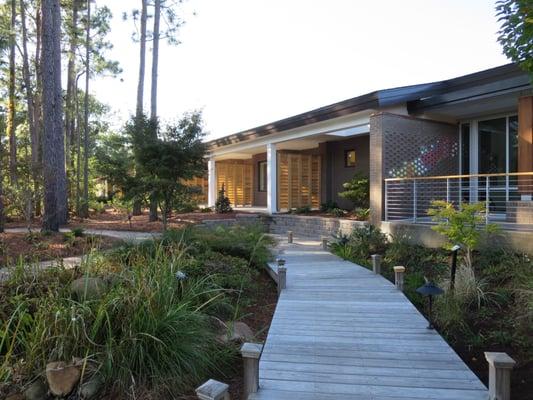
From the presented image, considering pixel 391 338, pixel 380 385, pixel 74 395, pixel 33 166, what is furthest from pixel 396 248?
pixel 33 166

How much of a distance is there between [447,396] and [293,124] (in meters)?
11.6

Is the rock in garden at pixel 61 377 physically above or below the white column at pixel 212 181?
below

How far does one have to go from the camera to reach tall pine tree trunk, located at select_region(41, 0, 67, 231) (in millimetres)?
10461

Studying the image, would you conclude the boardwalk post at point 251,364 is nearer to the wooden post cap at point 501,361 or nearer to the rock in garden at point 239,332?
the rock in garden at point 239,332

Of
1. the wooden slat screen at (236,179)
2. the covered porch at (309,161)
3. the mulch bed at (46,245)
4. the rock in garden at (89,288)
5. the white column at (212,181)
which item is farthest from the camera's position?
the wooden slat screen at (236,179)

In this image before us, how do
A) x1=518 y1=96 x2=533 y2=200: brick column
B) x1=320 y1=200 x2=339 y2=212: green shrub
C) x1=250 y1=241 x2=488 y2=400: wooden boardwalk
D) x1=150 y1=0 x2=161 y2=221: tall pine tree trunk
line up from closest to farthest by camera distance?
x1=250 y1=241 x2=488 y2=400: wooden boardwalk < x1=518 y1=96 x2=533 y2=200: brick column < x1=320 y1=200 x2=339 y2=212: green shrub < x1=150 y1=0 x2=161 y2=221: tall pine tree trunk

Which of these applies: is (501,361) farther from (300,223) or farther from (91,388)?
(300,223)

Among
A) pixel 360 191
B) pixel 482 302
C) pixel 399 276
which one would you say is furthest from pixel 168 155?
pixel 482 302

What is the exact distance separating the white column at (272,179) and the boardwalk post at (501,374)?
42.3ft

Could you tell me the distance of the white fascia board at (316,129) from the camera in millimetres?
11664

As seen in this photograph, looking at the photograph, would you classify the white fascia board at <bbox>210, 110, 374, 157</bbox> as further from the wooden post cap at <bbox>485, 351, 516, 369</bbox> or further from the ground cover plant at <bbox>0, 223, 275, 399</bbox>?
the wooden post cap at <bbox>485, 351, 516, 369</bbox>

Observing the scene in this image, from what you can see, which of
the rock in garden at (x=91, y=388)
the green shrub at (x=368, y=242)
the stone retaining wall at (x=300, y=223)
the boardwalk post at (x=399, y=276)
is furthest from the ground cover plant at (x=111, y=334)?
the stone retaining wall at (x=300, y=223)

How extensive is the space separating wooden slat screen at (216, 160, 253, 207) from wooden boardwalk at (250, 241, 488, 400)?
54.1ft

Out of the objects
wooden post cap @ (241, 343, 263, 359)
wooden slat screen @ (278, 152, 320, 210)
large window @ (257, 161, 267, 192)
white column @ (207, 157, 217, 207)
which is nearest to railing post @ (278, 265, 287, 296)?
wooden post cap @ (241, 343, 263, 359)
